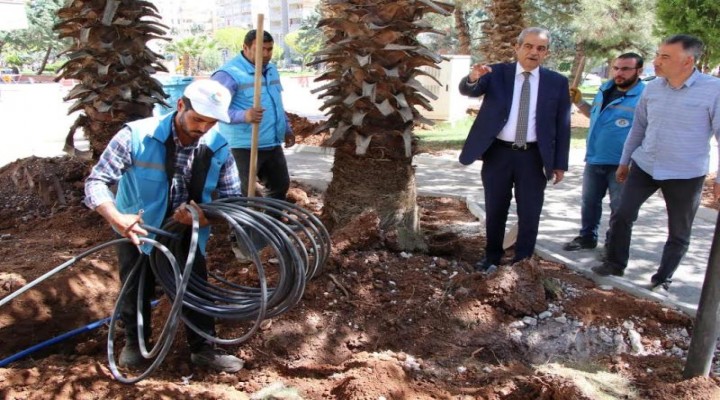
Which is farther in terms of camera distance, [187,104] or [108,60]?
[108,60]

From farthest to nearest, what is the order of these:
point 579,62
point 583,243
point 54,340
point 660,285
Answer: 1. point 579,62
2. point 583,243
3. point 660,285
4. point 54,340

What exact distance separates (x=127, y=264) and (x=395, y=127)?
2.35m

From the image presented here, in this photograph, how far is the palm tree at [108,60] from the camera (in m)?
5.80

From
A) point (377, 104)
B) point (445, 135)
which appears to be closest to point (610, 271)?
point (377, 104)

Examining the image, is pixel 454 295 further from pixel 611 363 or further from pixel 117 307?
pixel 117 307

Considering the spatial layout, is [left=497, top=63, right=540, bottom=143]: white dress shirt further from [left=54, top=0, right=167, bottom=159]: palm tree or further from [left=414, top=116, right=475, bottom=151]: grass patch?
[left=414, top=116, right=475, bottom=151]: grass patch

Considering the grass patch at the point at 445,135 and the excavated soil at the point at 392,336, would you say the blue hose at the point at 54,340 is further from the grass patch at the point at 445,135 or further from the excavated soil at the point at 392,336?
the grass patch at the point at 445,135

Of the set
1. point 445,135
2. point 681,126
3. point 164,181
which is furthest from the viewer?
point 445,135

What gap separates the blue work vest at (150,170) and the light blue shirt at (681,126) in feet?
10.0

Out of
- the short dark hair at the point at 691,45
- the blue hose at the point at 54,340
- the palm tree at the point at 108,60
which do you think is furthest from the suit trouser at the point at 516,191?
the palm tree at the point at 108,60

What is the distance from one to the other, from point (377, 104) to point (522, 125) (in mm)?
1137

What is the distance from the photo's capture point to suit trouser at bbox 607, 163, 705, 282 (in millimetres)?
4066

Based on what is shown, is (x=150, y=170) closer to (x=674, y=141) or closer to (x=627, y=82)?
(x=674, y=141)

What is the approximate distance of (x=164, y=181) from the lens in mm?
3053
